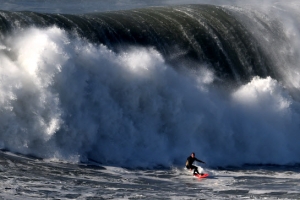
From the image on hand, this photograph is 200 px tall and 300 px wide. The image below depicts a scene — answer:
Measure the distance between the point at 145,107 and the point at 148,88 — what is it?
26.7 inches

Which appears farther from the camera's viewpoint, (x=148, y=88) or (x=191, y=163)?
(x=148, y=88)

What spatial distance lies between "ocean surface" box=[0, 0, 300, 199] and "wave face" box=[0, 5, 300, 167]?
0.04 metres

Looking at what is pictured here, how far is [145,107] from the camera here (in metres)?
23.4

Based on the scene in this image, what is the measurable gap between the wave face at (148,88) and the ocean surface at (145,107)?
4 cm

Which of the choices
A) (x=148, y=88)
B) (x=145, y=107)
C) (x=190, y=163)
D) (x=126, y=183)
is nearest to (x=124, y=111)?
(x=145, y=107)

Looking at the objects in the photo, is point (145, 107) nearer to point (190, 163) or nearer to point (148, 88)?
point (148, 88)

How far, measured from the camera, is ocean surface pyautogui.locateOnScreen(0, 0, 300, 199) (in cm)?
1942

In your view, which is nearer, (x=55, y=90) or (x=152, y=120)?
(x=55, y=90)

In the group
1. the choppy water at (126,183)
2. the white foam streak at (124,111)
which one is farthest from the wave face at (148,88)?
the choppy water at (126,183)

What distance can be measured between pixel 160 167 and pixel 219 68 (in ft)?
23.5

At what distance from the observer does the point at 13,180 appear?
57.9ft

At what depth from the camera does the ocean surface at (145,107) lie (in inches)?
765

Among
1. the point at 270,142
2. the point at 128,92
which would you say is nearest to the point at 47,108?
the point at 128,92

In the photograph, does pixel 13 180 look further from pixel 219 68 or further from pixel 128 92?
pixel 219 68
